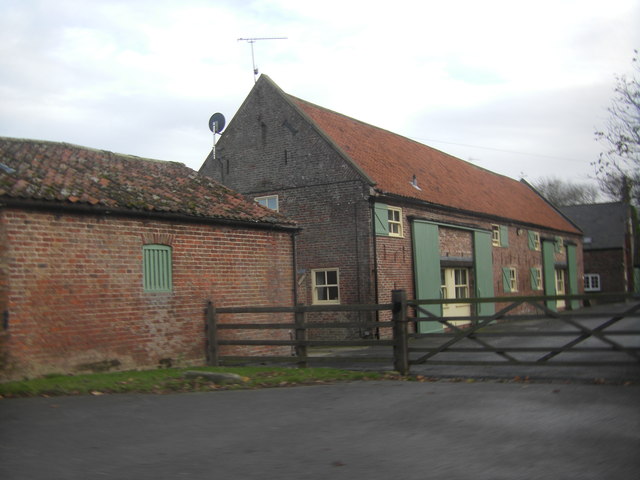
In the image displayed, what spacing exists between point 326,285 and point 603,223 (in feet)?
138

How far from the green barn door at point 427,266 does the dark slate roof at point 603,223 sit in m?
35.0

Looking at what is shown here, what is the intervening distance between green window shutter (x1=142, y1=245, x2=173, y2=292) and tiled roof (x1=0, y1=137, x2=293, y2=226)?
83 cm

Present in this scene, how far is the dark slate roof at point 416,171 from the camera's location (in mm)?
23969

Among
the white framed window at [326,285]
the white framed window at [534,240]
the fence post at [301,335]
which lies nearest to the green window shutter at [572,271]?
the white framed window at [534,240]

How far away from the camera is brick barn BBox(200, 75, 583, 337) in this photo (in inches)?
864

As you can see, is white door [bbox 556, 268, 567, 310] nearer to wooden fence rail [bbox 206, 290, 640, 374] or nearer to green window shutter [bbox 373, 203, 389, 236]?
green window shutter [bbox 373, 203, 389, 236]

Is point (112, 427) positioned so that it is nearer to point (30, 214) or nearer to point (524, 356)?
point (30, 214)

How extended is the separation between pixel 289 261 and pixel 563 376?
27.8 feet

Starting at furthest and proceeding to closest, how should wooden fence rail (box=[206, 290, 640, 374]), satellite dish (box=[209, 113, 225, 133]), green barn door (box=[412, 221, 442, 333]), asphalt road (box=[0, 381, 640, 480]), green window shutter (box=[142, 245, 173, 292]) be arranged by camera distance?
satellite dish (box=[209, 113, 225, 133]) → green barn door (box=[412, 221, 442, 333]) → green window shutter (box=[142, 245, 173, 292]) → wooden fence rail (box=[206, 290, 640, 374]) → asphalt road (box=[0, 381, 640, 480])

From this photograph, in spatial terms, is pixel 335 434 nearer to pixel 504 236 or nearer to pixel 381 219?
pixel 381 219

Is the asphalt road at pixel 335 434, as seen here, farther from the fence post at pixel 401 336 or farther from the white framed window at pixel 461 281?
the white framed window at pixel 461 281

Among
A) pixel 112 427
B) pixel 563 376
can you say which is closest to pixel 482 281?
pixel 563 376

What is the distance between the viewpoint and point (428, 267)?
79.7ft

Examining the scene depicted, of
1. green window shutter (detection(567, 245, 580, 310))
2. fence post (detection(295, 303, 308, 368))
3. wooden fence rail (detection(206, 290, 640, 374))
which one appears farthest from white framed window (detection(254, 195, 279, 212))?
green window shutter (detection(567, 245, 580, 310))
